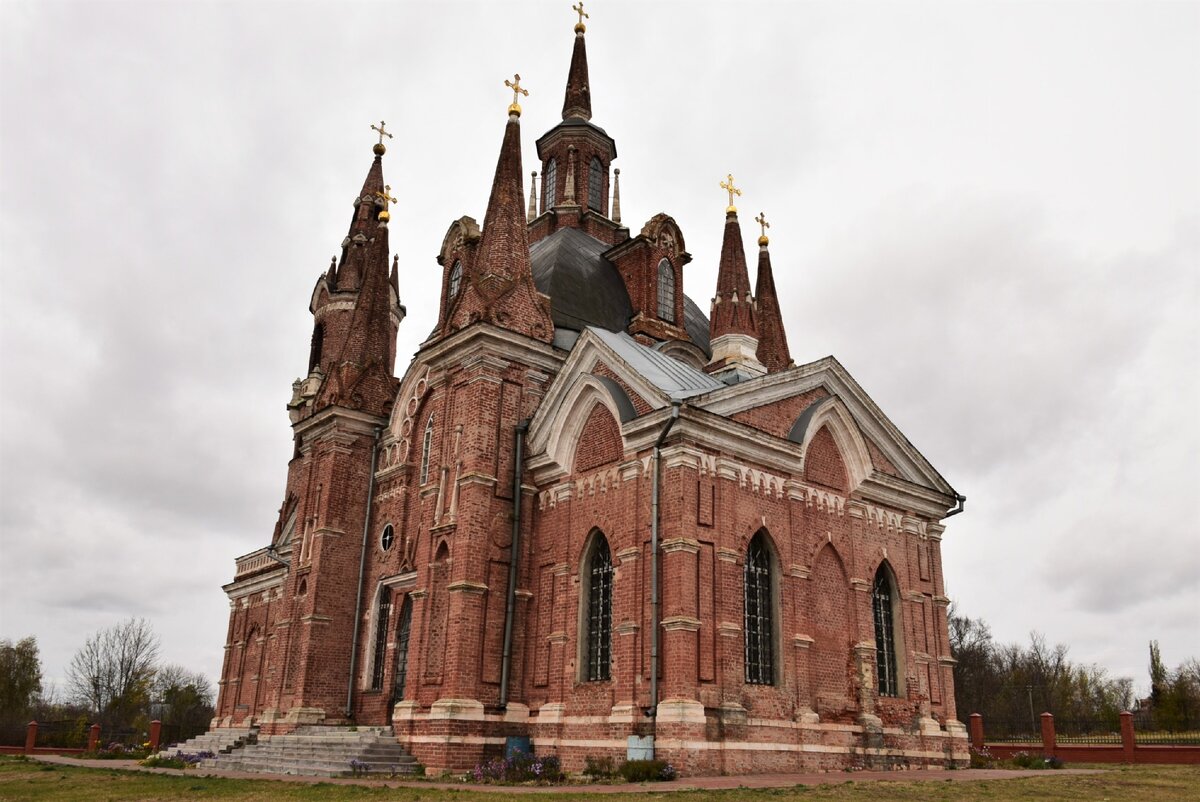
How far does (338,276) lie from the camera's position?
36469 millimetres

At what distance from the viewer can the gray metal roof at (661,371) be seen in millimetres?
18436

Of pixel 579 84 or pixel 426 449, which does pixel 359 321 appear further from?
pixel 579 84

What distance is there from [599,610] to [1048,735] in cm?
1620

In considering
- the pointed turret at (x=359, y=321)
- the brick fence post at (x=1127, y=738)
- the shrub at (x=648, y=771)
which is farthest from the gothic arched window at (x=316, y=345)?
the brick fence post at (x=1127, y=738)

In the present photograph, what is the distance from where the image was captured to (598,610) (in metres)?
18.7

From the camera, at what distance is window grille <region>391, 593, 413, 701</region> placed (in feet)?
72.6

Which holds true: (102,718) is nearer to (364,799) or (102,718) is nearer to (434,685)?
(434,685)

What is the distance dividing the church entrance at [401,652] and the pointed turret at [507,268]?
663cm

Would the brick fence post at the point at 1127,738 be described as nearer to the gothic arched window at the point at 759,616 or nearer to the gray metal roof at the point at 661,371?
the gothic arched window at the point at 759,616

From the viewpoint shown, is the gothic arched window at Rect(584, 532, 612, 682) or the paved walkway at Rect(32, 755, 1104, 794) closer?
the paved walkway at Rect(32, 755, 1104, 794)

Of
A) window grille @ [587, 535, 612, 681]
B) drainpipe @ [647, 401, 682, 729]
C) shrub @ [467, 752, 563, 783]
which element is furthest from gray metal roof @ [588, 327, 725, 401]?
shrub @ [467, 752, 563, 783]

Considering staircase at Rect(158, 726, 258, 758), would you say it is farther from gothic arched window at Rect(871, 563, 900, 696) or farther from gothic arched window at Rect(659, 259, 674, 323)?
gothic arched window at Rect(659, 259, 674, 323)

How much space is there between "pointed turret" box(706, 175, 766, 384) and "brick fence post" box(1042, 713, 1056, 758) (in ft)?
43.1

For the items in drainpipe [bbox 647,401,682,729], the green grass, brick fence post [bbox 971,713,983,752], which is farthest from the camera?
brick fence post [bbox 971,713,983,752]
